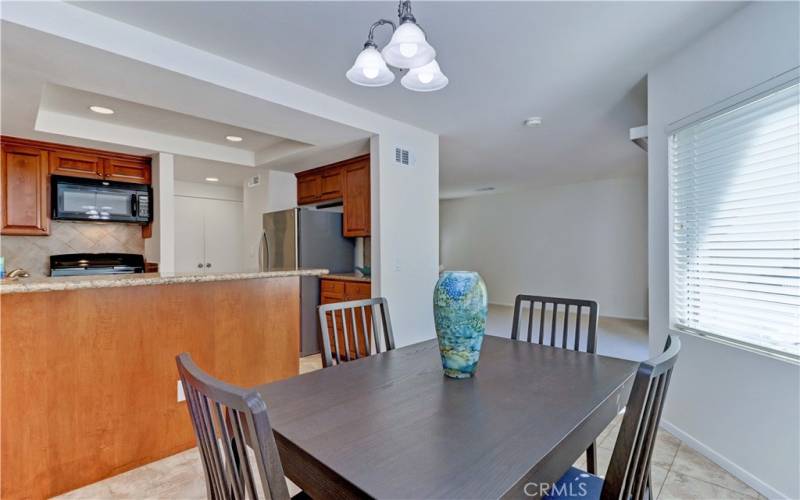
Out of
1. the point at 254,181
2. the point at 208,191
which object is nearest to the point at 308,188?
the point at 254,181

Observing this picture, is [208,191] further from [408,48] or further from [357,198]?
[408,48]

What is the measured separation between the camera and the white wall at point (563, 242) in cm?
612

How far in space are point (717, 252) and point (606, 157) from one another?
314cm

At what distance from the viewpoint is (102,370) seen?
199 centimetres

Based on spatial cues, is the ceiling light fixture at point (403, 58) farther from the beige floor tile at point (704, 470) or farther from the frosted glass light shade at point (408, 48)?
the beige floor tile at point (704, 470)

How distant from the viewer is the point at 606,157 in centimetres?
488

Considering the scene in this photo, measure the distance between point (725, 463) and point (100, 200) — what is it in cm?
527

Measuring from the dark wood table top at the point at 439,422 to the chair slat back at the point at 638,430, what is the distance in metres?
0.13

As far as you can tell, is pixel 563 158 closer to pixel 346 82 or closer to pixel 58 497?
pixel 346 82

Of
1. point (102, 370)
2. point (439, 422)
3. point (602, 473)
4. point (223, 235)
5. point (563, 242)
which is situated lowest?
point (602, 473)

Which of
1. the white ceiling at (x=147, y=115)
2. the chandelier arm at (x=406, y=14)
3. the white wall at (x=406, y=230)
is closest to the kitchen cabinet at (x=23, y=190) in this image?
the white ceiling at (x=147, y=115)

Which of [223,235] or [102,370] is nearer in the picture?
[102,370]

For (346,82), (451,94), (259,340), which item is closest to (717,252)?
(451,94)

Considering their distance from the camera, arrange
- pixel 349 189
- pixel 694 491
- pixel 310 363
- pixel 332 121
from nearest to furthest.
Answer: pixel 694 491 → pixel 332 121 → pixel 310 363 → pixel 349 189
